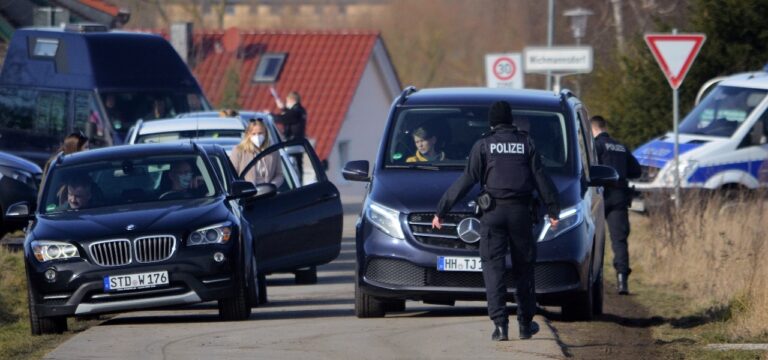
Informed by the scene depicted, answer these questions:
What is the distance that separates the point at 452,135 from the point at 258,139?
4396 mm

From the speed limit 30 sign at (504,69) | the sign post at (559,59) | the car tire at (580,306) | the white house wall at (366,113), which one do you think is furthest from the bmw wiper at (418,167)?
the white house wall at (366,113)

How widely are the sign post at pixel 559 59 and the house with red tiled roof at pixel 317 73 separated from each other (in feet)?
78.3

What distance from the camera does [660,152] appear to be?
79.2ft

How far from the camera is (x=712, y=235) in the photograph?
19406 mm

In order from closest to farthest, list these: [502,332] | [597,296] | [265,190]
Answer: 1. [502,332]
2. [597,296]
3. [265,190]

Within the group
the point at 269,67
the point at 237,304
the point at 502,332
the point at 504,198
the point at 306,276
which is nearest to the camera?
the point at 504,198

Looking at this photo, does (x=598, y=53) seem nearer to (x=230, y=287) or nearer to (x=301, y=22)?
(x=230, y=287)

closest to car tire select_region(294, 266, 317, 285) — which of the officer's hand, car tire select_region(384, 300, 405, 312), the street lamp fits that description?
car tire select_region(384, 300, 405, 312)

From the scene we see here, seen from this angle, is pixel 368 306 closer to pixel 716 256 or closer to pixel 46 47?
pixel 716 256

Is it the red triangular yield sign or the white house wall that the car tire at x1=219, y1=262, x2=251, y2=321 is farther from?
the white house wall

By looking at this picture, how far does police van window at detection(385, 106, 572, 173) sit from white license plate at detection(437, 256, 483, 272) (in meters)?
1.16

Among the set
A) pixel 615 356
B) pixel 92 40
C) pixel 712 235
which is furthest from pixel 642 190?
pixel 615 356

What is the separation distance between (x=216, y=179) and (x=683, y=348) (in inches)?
161

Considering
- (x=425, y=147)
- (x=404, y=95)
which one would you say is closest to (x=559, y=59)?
(x=404, y=95)
